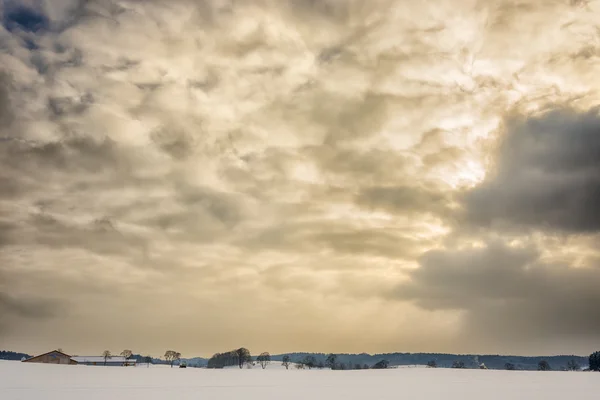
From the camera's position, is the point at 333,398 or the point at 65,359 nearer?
the point at 333,398

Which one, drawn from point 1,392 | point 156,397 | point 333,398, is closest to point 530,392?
point 333,398

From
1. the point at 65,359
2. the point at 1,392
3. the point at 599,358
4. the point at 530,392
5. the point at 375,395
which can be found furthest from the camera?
the point at 599,358

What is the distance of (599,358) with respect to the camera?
19900 centimetres

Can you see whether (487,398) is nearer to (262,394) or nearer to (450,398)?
(450,398)

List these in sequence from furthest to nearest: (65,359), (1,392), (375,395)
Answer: (65,359), (375,395), (1,392)

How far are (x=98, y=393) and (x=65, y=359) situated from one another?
133020mm

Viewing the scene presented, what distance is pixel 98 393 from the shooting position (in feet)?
142

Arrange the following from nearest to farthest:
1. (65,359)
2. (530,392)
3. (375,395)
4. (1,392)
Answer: (1,392)
(375,395)
(530,392)
(65,359)

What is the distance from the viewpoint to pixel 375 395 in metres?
44.8

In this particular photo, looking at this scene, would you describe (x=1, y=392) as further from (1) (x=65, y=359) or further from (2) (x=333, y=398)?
(1) (x=65, y=359)

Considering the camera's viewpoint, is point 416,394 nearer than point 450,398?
No

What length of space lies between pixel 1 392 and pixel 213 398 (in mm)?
17749

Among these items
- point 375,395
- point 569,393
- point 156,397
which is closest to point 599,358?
point 569,393

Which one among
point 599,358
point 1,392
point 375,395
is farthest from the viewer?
point 599,358
